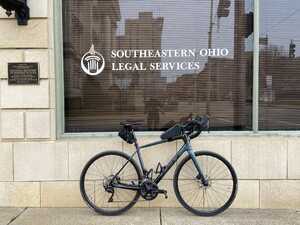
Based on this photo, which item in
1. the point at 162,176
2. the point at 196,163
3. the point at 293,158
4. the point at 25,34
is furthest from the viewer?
the point at 293,158

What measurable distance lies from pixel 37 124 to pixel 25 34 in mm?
1174

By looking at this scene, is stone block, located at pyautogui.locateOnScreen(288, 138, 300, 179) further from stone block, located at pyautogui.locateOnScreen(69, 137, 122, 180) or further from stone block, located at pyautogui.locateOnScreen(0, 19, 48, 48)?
stone block, located at pyautogui.locateOnScreen(0, 19, 48, 48)

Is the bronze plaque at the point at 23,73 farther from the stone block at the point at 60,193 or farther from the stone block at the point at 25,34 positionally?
the stone block at the point at 60,193

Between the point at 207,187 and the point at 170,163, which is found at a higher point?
the point at 170,163

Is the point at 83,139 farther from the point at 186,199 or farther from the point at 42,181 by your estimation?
the point at 186,199

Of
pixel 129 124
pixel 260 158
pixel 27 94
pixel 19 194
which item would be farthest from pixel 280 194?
pixel 27 94

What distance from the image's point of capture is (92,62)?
244 inches

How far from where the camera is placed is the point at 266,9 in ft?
20.1

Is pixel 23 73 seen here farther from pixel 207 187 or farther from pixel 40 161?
pixel 207 187

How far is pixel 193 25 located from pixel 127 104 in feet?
4.59

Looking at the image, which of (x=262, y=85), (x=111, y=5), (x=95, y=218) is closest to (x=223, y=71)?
(x=262, y=85)

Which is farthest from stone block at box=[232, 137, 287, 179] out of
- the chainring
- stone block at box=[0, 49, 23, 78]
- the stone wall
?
stone block at box=[0, 49, 23, 78]

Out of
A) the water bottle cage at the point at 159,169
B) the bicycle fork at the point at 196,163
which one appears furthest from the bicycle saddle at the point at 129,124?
the bicycle fork at the point at 196,163

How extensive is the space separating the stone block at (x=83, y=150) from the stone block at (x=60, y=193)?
13 cm
